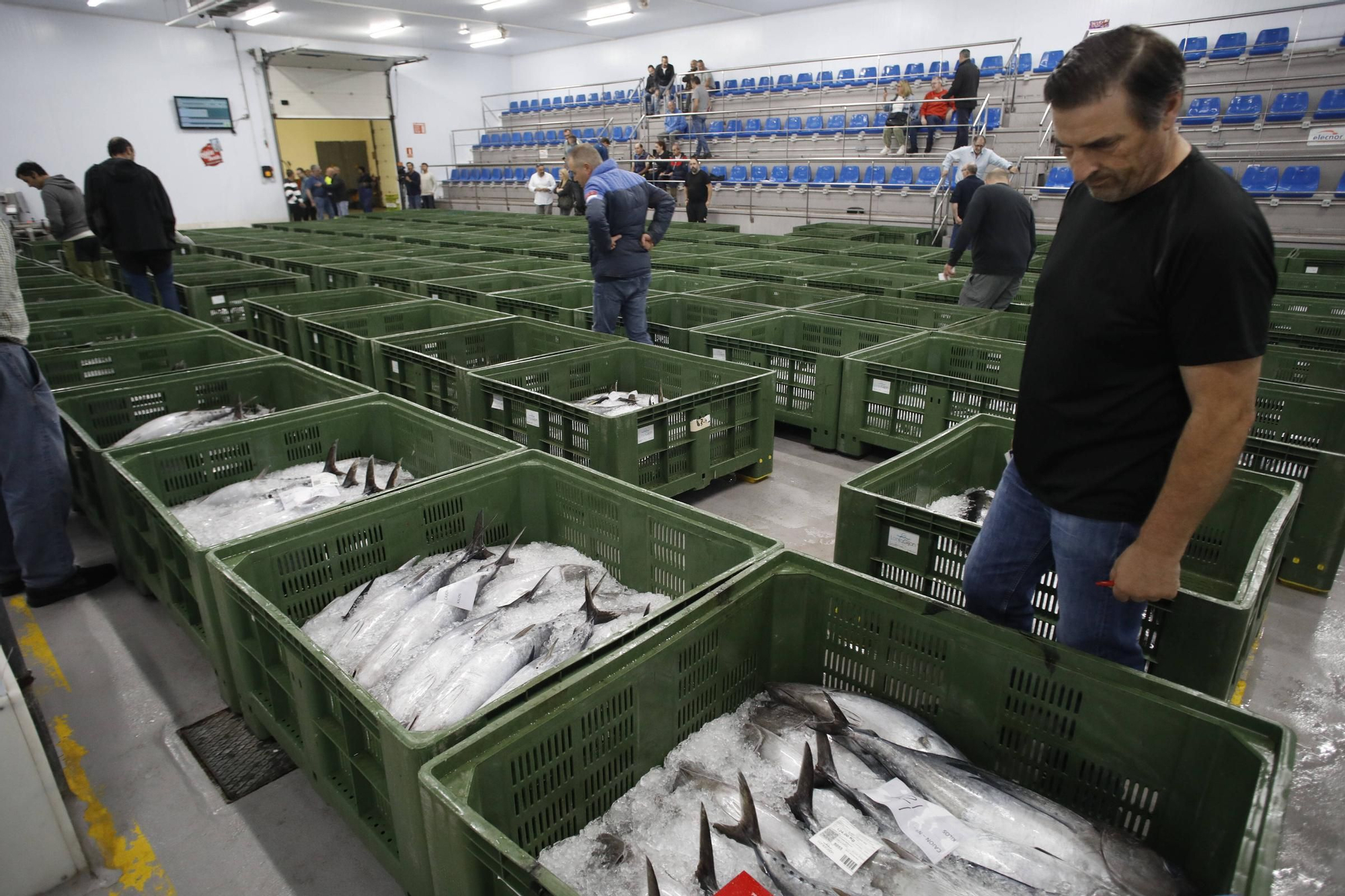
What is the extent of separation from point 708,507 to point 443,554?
5.75 feet

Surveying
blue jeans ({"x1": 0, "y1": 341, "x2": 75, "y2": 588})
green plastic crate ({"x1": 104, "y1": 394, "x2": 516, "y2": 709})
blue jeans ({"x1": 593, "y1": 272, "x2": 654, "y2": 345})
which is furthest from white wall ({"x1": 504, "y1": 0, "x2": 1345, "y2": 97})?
blue jeans ({"x1": 0, "y1": 341, "x2": 75, "y2": 588})

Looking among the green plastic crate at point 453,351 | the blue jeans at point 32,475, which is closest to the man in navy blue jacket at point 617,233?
the green plastic crate at point 453,351

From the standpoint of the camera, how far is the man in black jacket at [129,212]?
20.6 feet

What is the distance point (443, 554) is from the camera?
107 inches

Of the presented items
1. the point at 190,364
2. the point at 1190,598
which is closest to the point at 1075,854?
the point at 1190,598

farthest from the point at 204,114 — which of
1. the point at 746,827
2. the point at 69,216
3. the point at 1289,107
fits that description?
the point at 746,827

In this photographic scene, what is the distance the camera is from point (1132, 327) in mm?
1479

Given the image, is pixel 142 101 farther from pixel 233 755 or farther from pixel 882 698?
pixel 882 698

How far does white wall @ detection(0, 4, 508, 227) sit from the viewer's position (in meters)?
15.6

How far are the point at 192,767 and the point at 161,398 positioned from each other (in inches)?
91.3

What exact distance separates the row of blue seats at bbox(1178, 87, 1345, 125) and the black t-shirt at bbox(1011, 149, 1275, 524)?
457 inches

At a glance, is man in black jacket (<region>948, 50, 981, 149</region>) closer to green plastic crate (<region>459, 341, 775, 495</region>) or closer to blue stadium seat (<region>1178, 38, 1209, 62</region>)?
blue stadium seat (<region>1178, 38, 1209, 62</region>)

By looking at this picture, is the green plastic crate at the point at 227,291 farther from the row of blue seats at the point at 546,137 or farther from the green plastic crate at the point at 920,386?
the row of blue seats at the point at 546,137

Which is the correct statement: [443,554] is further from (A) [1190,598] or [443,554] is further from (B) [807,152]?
(B) [807,152]
